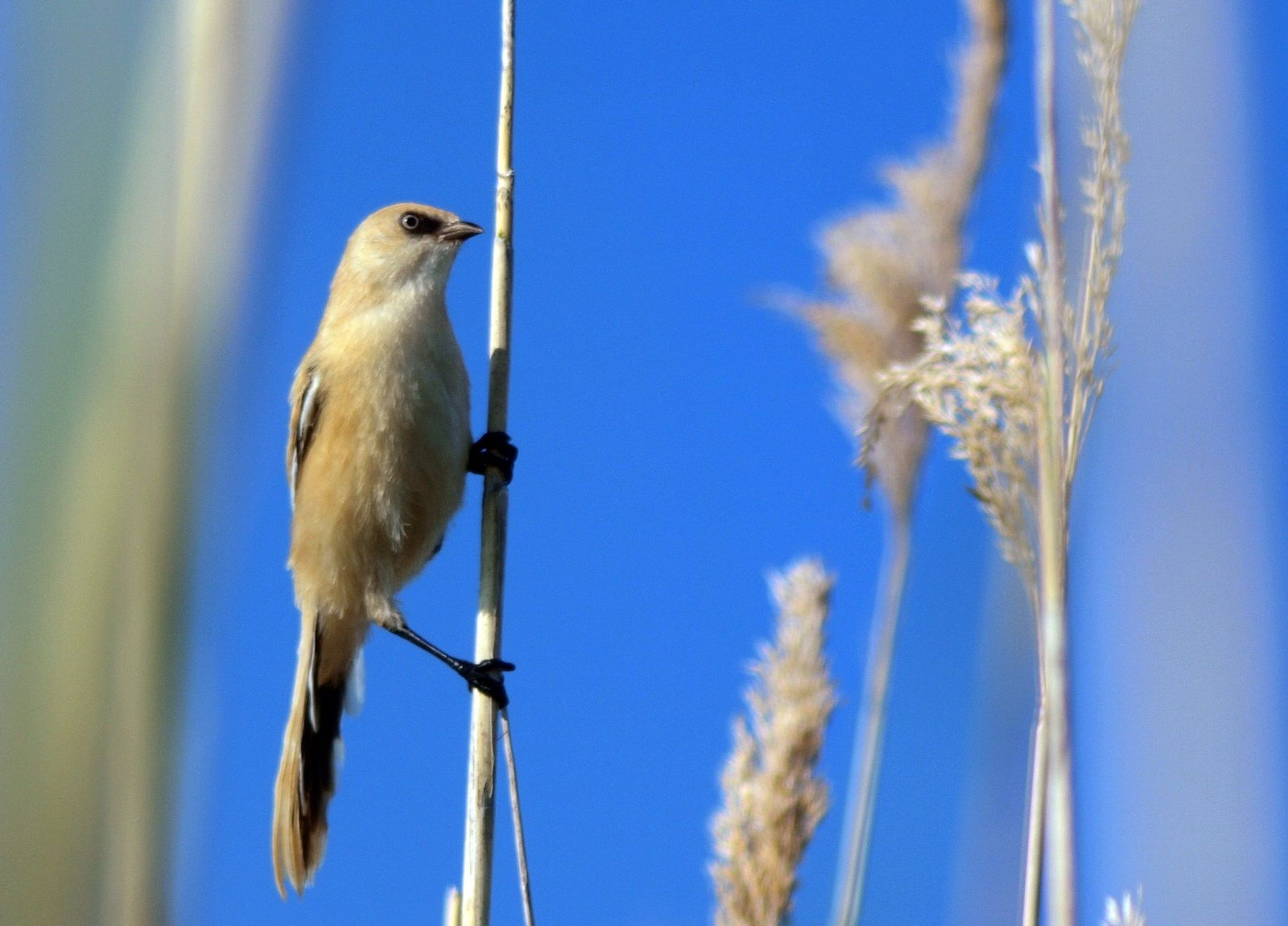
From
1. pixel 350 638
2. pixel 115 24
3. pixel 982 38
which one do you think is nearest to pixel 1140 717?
pixel 115 24

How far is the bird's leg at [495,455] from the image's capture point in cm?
307

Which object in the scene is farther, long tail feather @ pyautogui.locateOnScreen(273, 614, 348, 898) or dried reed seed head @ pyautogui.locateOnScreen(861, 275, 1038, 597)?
long tail feather @ pyautogui.locateOnScreen(273, 614, 348, 898)

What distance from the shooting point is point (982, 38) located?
11.1 feet

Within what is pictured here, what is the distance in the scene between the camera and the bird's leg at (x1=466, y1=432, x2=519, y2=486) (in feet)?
10.1

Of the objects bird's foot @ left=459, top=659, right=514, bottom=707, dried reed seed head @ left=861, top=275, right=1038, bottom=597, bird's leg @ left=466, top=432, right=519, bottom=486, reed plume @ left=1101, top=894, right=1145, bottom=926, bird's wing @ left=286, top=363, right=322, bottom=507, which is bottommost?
reed plume @ left=1101, top=894, right=1145, bottom=926

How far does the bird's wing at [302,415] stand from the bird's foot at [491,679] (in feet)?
5.50

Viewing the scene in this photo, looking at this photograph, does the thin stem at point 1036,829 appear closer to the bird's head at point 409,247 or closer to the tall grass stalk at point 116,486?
the tall grass stalk at point 116,486

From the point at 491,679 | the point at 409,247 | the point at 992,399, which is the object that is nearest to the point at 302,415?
the point at 409,247

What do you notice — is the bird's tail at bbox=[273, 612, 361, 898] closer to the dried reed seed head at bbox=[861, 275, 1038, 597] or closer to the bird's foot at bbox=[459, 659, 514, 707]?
the bird's foot at bbox=[459, 659, 514, 707]

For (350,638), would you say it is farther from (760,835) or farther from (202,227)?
(202,227)

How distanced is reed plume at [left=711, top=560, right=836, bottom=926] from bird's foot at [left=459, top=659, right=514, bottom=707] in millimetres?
449

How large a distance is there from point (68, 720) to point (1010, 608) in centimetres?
171

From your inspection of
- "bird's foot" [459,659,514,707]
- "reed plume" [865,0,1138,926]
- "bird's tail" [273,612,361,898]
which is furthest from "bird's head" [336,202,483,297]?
"reed plume" [865,0,1138,926]

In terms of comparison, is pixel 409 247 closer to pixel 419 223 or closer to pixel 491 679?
pixel 419 223
